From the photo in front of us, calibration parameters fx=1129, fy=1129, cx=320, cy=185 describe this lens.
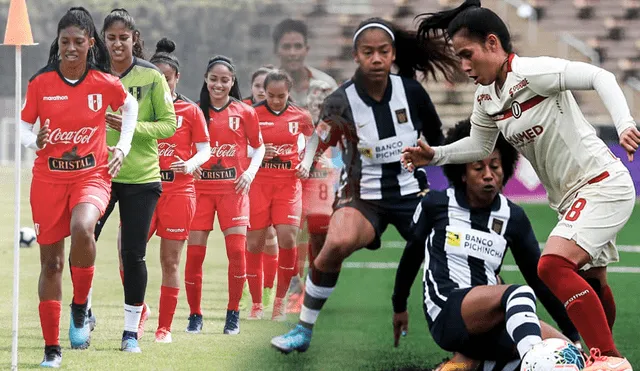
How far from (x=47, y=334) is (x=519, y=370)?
6.51 ft

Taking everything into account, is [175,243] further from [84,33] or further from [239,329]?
[84,33]

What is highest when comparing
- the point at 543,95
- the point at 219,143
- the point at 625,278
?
the point at 543,95

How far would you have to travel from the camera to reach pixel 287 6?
6.62 m

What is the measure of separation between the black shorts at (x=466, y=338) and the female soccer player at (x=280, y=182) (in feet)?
5.06

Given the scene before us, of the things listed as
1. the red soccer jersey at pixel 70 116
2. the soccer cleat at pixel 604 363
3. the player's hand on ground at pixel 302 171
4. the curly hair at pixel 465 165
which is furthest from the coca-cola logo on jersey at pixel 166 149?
the soccer cleat at pixel 604 363

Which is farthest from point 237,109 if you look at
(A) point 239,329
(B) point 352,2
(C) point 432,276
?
(B) point 352,2

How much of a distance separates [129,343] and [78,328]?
250 mm

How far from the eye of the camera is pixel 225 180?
5.73 m

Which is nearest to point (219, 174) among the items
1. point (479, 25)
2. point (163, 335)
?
point (163, 335)

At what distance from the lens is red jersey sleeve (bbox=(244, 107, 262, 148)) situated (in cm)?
571

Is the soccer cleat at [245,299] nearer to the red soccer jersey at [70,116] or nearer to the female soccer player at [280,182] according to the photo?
the female soccer player at [280,182]

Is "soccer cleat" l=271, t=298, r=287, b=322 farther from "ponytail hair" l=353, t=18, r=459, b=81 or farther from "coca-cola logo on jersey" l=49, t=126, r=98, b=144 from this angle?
"coca-cola logo on jersey" l=49, t=126, r=98, b=144

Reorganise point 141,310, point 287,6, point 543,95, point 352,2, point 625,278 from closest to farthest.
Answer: point 543,95, point 141,310, point 287,6, point 625,278, point 352,2

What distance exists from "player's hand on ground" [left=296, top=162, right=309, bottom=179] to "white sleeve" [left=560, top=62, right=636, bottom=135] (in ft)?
6.42
